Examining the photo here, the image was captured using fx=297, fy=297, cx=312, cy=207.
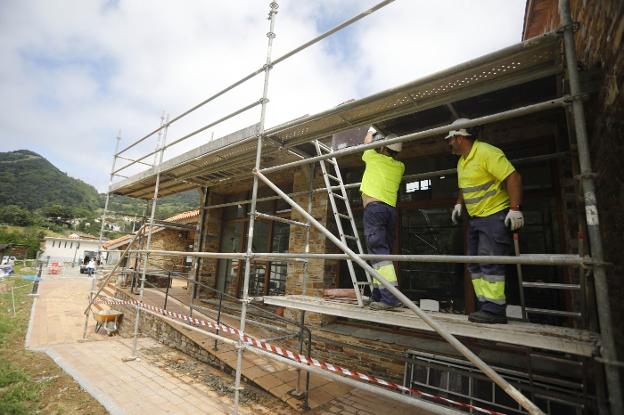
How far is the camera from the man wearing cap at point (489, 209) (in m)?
2.38

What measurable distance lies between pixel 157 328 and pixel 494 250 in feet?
22.3

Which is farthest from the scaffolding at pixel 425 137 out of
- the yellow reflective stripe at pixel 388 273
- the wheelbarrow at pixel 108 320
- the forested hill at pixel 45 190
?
the forested hill at pixel 45 190

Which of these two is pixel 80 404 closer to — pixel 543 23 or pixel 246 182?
pixel 246 182

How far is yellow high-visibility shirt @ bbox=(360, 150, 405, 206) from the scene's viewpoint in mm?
3371

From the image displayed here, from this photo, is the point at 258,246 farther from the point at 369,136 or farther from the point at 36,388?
the point at 369,136

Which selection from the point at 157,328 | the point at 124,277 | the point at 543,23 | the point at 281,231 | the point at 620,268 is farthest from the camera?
the point at 124,277

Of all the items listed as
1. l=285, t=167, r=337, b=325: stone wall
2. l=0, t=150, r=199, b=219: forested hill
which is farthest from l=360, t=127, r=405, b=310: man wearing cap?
l=0, t=150, r=199, b=219: forested hill

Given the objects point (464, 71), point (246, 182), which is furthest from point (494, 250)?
point (246, 182)

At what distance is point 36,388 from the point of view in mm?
4094

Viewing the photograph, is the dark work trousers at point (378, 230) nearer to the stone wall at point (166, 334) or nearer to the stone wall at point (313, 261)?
the stone wall at point (313, 261)

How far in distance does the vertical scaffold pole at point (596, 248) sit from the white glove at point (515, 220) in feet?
1.74

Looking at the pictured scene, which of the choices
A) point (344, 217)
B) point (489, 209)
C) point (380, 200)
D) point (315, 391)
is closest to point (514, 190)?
point (489, 209)

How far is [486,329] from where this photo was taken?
2102mm

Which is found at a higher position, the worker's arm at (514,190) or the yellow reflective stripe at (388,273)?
the worker's arm at (514,190)
